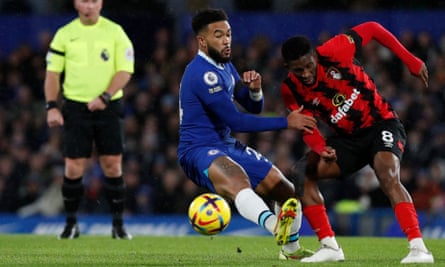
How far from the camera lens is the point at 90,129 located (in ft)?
39.3

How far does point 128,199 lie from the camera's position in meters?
18.0

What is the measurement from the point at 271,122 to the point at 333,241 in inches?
48.9

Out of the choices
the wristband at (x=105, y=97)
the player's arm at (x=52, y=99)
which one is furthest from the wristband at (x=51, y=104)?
the wristband at (x=105, y=97)

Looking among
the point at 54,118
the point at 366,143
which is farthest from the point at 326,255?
the point at 54,118

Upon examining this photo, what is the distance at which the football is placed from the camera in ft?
28.8

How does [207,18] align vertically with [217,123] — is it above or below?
above

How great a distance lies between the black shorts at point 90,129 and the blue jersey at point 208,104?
2603mm

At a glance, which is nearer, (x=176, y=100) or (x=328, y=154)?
(x=328, y=154)

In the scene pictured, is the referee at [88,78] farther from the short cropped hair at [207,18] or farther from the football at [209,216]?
the football at [209,216]

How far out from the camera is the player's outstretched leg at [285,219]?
8406 millimetres

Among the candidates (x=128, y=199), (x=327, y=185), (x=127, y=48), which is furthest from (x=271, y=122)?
A: (x=128, y=199)

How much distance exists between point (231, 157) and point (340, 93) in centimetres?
105

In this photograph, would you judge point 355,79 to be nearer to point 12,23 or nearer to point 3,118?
point 3,118

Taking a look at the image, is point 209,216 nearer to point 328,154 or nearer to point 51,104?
point 328,154
